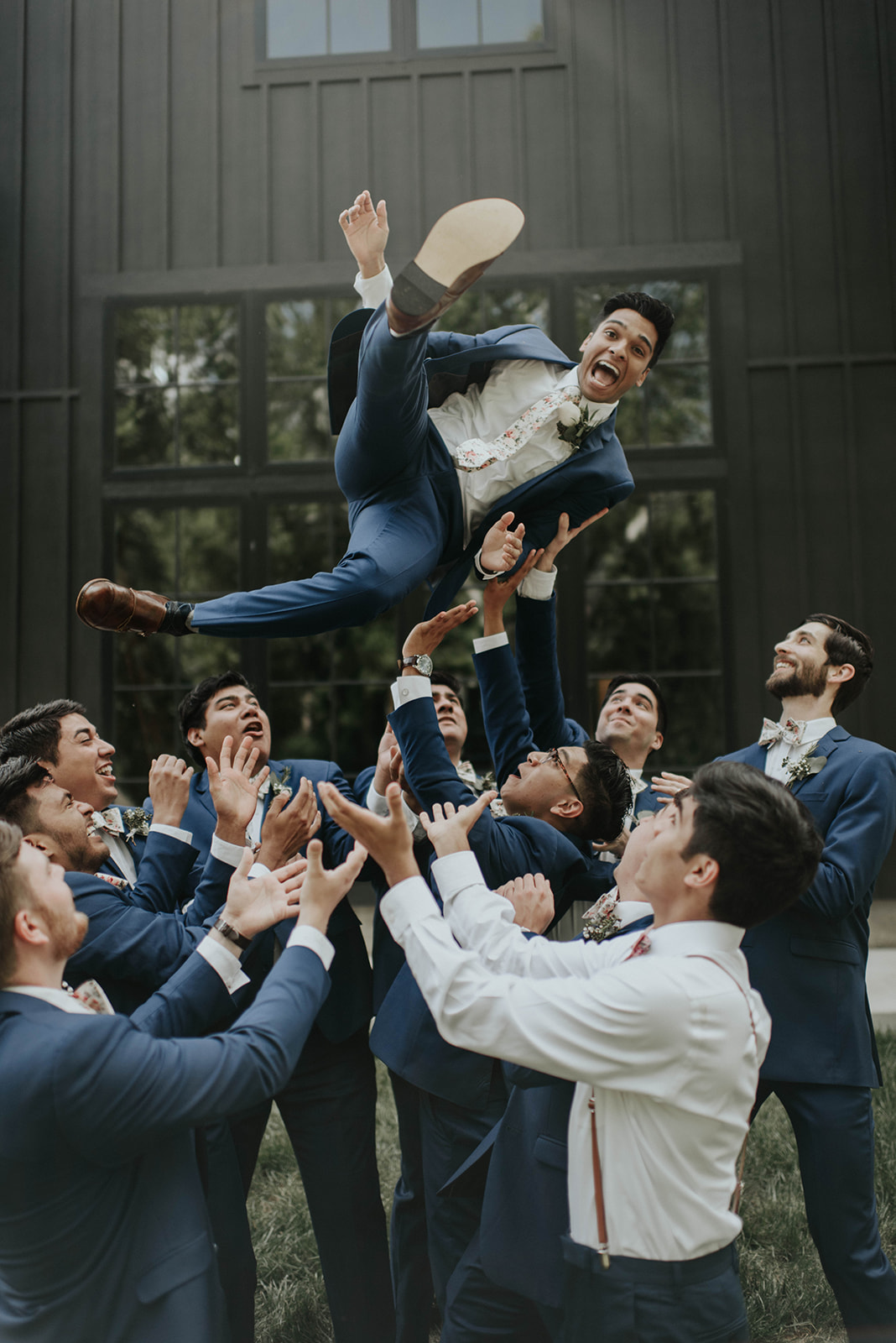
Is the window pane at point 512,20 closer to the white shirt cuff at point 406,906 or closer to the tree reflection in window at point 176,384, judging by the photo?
the tree reflection in window at point 176,384

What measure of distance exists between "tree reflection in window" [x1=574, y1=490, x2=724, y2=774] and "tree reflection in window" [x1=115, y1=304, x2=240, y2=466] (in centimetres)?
251

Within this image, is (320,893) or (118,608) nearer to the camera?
(320,893)

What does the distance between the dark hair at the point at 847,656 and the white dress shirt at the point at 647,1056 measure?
1.50 m

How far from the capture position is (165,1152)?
1736mm

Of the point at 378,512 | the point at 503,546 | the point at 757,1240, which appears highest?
the point at 378,512

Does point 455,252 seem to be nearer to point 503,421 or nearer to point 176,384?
point 503,421

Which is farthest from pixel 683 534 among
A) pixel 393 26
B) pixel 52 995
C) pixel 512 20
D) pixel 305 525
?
pixel 52 995

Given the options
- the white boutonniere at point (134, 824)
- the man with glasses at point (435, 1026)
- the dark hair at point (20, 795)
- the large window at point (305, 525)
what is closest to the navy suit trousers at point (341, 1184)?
the man with glasses at point (435, 1026)

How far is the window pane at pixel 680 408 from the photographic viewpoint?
682cm

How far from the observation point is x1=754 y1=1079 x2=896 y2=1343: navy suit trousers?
7.84 feet

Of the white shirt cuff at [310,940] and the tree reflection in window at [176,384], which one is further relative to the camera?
the tree reflection in window at [176,384]

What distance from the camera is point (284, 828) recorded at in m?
2.13

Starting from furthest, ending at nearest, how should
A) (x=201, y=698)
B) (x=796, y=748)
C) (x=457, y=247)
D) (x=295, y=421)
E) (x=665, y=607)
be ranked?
1. (x=295, y=421)
2. (x=665, y=607)
3. (x=201, y=698)
4. (x=796, y=748)
5. (x=457, y=247)

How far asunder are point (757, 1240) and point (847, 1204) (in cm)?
100
